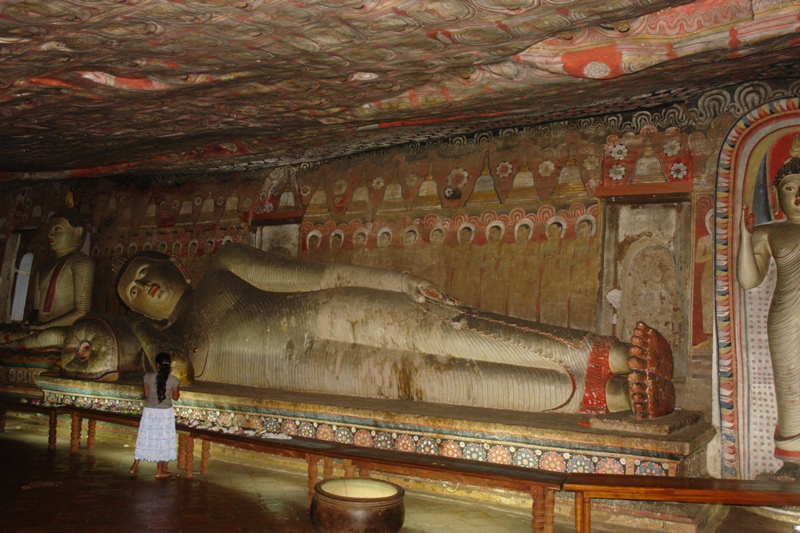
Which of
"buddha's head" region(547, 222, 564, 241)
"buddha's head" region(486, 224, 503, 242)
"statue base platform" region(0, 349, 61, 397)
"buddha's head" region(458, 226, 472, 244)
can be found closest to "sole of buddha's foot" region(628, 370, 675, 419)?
"buddha's head" region(547, 222, 564, 241)

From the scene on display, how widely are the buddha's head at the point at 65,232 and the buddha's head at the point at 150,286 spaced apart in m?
1.73

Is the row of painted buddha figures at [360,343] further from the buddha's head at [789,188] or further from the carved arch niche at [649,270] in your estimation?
the buddha's head at [789,188]

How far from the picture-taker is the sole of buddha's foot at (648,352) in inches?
144

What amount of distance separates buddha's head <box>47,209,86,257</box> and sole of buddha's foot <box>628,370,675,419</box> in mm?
6082

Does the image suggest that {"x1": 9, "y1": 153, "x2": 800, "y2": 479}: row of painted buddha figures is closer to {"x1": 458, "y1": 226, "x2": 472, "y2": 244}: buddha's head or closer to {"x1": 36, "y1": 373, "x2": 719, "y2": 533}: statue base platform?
{"x1": 36, "y1": 373, "x2": 719, "y2": 533}: statue base platform

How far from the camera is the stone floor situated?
Answer: 3.39 meters

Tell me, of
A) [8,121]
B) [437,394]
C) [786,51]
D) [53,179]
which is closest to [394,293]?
[437,394]

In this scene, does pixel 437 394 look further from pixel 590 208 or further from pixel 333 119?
pixel 333 119

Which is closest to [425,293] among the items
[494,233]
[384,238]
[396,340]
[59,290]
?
[396,340]

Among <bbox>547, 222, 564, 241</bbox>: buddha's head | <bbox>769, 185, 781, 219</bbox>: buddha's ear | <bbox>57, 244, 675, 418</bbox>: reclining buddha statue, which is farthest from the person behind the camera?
<bbox>547, 222, 564, 241</bbox>: buddha's head

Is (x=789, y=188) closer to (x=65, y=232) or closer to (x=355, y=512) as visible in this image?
(x=355, y=512)

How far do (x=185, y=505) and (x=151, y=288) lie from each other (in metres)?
2.62


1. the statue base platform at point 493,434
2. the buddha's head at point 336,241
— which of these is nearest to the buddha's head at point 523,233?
the statue base platform at point 493,434

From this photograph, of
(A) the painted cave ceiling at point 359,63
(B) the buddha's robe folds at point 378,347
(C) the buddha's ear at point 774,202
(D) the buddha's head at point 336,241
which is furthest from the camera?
(D) the buddha's head at point 336,241
